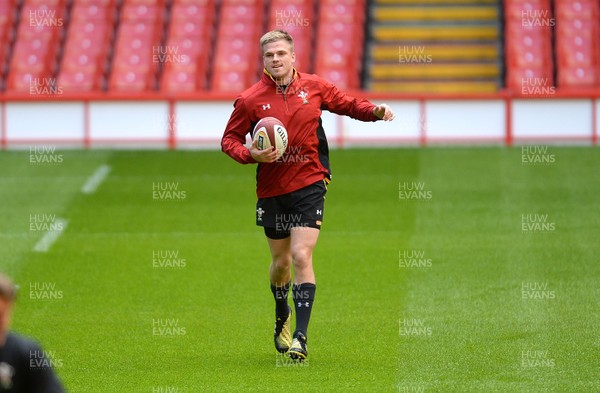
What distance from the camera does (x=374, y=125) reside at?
24.0 meters

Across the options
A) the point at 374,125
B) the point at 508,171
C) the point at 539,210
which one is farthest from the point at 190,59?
the point at 539,210

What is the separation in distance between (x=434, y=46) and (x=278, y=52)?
717 inches

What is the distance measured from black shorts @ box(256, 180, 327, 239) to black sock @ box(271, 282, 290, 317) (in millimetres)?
527

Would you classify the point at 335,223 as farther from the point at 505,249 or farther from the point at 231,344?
the point at 231,344

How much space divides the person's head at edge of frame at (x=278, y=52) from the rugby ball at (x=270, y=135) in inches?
17.9

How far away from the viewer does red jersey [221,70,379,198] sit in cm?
1070

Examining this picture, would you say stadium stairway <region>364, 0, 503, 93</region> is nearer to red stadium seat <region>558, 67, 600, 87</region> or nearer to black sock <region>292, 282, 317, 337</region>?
red stadium seat <region>558, 67, 600, 87</region>

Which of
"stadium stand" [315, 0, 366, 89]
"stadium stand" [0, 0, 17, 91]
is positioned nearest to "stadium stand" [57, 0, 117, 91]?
"stadium stand" [0, 0, 17, 91]

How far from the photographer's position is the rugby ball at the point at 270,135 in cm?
1023

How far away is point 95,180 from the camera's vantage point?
21.4 m

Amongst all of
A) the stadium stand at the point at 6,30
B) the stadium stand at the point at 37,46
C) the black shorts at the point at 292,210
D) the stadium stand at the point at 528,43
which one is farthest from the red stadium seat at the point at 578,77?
the black shorts at the point at 292,210

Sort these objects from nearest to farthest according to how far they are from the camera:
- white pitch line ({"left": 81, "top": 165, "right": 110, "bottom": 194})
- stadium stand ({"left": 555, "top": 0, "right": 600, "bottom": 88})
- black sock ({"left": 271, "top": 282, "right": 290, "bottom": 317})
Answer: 1. black sock ({"left": 271, "top": 282, "right": 290, "bottom": 317})
2. white pitch line ({"left": 81, "top": 165, "right": 110, "bottom": 194})
3. stadium stand ({"left": 555, "top": 0, "right": 600, "bottom": 88})

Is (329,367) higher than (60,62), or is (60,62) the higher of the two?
(60,62)

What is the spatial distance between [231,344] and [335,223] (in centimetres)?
659
